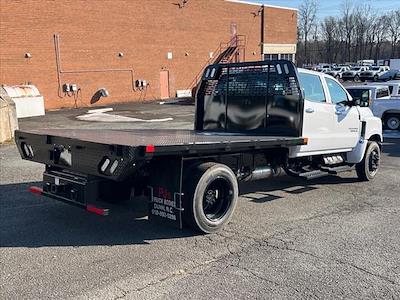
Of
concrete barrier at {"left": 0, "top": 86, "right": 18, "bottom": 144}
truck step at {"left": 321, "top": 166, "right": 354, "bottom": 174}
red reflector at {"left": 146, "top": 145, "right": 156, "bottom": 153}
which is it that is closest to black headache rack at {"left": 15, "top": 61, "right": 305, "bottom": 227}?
red reflector at {"left": 146, "top": 145, "right": 156, "bottom": 153}

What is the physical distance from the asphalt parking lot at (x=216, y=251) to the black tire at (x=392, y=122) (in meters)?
9.58

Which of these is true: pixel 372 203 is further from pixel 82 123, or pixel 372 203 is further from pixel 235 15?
pixel 235 15

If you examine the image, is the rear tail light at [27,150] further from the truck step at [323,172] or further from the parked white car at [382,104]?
the parked white car at [382,104]

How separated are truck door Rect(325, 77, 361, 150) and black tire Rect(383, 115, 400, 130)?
28.5ft

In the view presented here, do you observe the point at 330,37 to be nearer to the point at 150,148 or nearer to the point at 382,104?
the point at 382,104

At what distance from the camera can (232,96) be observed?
791 cm

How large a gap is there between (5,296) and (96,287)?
30.8 inches

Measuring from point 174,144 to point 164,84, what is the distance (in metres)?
30.7

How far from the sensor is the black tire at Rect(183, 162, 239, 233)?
551 centimetres

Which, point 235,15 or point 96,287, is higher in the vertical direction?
point 235,15

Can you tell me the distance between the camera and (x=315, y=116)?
7582mm

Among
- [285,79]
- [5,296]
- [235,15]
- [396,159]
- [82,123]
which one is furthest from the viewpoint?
[235,15]

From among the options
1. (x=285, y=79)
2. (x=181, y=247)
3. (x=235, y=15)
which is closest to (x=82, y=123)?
(x=285, y=79)

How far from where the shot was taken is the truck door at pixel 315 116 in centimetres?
742
